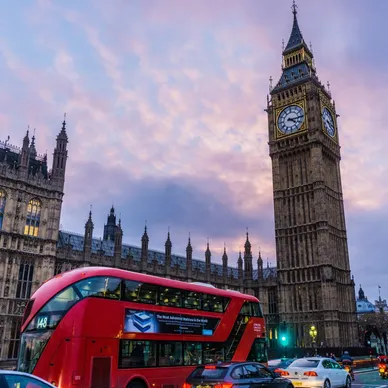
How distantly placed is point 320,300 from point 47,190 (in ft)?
143

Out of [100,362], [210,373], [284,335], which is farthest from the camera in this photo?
[284,335]

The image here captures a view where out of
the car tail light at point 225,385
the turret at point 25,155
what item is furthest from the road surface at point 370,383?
the turret at point 25,155

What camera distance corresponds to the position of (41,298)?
15.7 meters

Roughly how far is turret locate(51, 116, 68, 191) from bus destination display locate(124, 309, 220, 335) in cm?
3406

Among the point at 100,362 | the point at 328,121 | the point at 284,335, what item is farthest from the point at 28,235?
the point at 328,121

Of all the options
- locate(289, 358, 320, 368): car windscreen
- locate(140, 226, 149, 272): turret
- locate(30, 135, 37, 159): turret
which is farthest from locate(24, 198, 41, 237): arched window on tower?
locate(289, 358, 320, 368): car windscreen

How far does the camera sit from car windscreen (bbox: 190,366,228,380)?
46.0 feet

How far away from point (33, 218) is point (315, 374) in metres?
36.0

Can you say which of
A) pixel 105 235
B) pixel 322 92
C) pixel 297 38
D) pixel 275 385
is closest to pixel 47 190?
pixel 105 235

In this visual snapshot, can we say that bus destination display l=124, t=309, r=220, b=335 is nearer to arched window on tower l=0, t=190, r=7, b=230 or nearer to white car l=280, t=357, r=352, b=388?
white car l=280, t=357, r=352, b=388

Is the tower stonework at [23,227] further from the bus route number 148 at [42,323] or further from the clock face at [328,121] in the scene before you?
the clock face at [328,121]

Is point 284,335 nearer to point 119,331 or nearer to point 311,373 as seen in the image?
point 311,373

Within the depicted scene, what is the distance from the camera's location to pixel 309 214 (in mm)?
69750

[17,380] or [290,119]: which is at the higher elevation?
[290,119]
